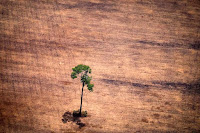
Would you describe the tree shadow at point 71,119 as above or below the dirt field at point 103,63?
below

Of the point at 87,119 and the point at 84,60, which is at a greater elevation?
the point at 84,60

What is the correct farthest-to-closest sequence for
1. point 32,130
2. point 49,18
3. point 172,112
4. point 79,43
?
point 49,18 < point 79,43 < point 172,112 < point 32,130

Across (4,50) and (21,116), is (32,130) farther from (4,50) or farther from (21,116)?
(4,50)

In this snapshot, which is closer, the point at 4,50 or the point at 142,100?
the point at 142,100

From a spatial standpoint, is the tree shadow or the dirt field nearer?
the tree shadow

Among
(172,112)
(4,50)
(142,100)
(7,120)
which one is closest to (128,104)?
(142,100)

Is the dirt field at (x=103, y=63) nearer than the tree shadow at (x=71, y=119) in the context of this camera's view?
No

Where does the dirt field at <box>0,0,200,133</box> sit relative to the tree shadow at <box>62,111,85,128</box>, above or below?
above

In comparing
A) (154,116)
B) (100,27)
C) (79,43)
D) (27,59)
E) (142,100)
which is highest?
(100,27)
